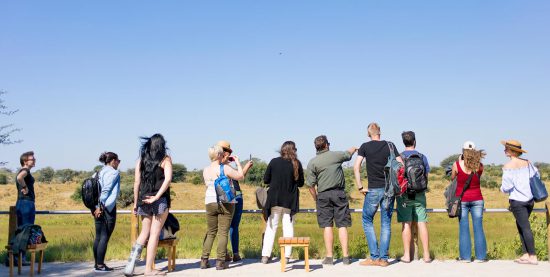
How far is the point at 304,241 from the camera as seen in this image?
9.38 metres

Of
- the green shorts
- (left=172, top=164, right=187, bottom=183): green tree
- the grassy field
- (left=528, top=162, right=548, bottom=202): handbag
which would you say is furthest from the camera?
(left=172, top=164, right=187, bottom=183): green tree

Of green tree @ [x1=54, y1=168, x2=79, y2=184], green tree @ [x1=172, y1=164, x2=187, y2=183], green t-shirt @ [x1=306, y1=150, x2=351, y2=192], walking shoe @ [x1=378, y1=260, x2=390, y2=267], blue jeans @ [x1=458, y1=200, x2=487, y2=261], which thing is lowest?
walking shoe @ [x1=378, y1=260, x2=390, y2=267]

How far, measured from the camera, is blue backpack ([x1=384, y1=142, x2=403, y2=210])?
9.60 meters

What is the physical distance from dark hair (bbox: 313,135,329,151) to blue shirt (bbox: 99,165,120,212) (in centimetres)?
325

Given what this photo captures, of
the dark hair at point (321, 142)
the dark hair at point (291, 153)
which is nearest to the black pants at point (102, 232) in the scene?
the dark hair at point (291, 153)

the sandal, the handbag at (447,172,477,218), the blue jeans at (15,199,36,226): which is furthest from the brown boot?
the handbag at (447,172,477,218)

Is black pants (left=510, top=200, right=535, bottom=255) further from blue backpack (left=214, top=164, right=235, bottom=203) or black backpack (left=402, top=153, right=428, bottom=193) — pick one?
blue backpack (left=214, top=164, right=235, bottom=203)

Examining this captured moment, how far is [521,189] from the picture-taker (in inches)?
385

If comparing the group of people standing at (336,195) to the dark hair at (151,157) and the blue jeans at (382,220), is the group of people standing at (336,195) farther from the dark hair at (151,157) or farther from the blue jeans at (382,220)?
the dark hair at (151,157)

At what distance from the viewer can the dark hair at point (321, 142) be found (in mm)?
10055

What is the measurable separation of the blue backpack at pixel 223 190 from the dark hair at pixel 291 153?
106cm

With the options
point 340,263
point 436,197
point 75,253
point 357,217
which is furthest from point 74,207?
point 340,263

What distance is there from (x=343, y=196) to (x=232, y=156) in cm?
190

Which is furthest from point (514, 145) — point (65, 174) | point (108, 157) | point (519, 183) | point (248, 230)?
point (65, 174)
